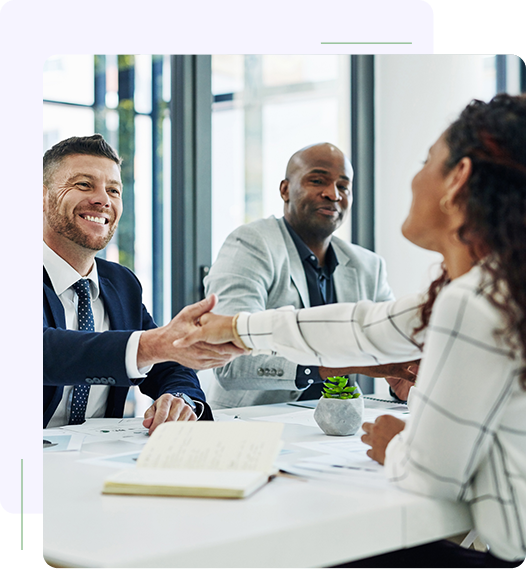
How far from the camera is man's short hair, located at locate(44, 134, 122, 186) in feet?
6.35

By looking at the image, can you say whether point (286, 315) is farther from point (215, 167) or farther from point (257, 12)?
point (215, 167)

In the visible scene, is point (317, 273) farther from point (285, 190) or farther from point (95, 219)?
point (95, 219)

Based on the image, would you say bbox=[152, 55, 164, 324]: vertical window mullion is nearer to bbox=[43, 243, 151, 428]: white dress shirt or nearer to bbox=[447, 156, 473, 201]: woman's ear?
bbox=[43, 243, 151, 428]: white dress shirt

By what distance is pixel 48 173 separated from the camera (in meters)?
1.93

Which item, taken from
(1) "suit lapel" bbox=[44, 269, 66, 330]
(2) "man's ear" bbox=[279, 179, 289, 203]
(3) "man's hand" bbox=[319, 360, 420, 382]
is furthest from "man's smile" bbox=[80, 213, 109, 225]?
(2) "man's ear" bbox=[279, 179, 289, 203]

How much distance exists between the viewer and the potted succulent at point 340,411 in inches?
55.4

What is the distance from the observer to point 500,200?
0.91m

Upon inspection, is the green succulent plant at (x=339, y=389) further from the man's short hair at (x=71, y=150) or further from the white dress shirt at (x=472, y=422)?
the man's short hair at (x=71, y=150)

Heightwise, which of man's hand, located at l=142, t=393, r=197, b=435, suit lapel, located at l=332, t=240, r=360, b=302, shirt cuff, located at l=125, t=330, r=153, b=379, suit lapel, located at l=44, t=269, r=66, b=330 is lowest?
man's hand, located at l=142, t=393, r=197, b=435

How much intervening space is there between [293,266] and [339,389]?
1.16 metres

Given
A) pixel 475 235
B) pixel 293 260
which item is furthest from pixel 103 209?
pixel 475 235

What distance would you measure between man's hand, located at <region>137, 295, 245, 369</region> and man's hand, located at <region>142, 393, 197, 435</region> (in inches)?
3.7

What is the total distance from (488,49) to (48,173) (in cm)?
127

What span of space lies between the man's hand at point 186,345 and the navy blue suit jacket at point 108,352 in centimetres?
6
